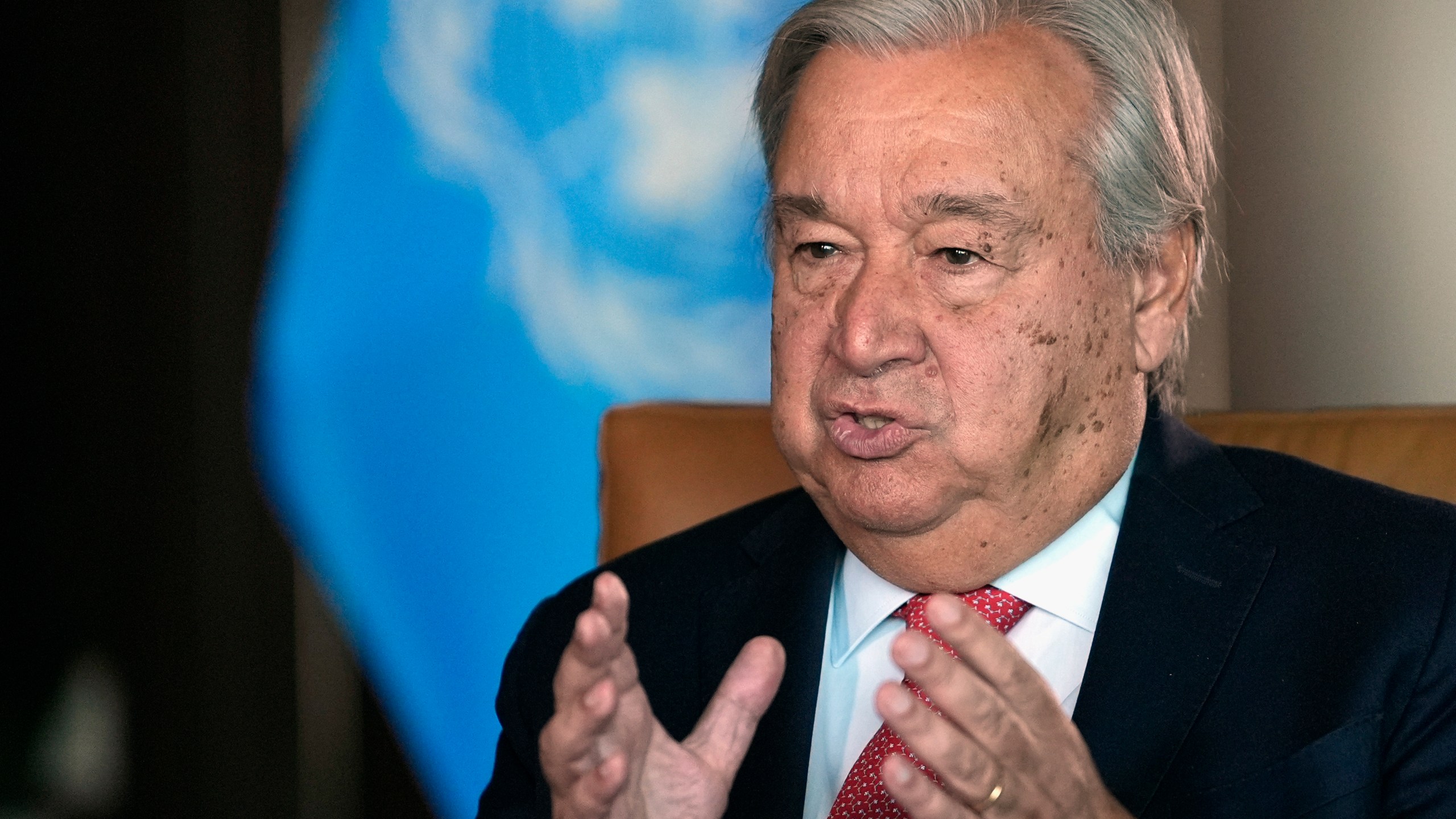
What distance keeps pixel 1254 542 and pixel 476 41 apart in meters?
1.89

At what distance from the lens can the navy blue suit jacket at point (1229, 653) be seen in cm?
119

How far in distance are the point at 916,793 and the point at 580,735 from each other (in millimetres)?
277

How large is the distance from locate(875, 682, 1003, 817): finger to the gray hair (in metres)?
0.61

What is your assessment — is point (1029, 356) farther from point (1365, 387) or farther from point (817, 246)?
point (1365, 387)

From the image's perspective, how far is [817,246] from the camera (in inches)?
53.5

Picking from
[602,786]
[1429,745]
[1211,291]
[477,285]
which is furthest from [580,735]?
[1211,291]

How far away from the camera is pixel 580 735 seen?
40.4 inches

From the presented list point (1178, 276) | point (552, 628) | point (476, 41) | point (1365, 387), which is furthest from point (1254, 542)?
point (476, 41)

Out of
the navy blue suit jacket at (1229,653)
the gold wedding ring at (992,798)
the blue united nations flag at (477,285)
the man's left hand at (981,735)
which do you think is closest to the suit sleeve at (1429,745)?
the navy blue suit jacket at (1229,653)

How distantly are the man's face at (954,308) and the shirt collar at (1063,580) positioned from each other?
0.02m

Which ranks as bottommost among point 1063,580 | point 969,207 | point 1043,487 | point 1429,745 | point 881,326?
point 1429,745

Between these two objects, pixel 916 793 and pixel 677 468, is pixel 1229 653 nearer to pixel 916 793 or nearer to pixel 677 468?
pixel 916 793

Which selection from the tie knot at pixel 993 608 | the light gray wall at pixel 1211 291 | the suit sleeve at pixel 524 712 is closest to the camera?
the tie knot at pixel 993 608

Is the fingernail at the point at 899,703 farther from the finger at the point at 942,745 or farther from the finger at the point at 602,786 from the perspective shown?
the finger at the point at 602,786
